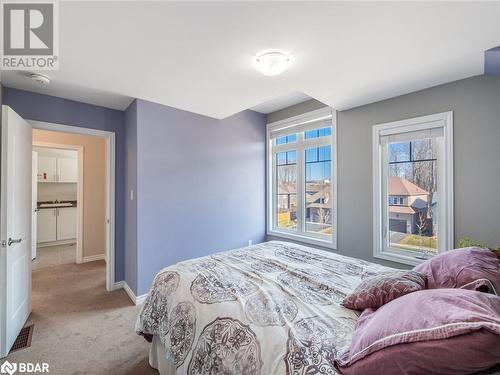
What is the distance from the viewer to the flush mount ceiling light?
75.5 inches

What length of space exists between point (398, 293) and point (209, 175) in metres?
2.80

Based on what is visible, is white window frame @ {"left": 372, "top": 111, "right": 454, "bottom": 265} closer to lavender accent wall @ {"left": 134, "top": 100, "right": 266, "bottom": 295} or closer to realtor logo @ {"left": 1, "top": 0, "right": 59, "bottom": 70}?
lavender accent wall @ {"left": 134, "top": 100, "right": 266, "bottom": 295}

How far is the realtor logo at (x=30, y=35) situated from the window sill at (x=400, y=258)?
3.65 m

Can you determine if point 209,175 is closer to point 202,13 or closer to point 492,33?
point 202,13

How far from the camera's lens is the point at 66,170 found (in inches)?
232

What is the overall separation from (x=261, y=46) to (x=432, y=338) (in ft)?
6.44

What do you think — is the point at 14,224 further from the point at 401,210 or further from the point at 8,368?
the point at 401,210

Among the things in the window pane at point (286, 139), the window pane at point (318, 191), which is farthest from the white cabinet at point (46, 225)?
the window pane at point (318, 191)

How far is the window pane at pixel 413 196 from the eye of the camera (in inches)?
103

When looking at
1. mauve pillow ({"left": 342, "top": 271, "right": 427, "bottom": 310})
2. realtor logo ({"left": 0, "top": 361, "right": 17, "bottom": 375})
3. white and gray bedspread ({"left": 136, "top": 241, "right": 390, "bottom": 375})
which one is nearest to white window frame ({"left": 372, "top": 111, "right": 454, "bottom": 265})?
white and gray bedspread ({"left": 136, "top": 241, "right": 390, "bottom": 375})

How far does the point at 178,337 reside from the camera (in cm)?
138

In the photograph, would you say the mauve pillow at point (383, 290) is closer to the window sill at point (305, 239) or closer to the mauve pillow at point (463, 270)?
the mauve pillow at point (463, 270)

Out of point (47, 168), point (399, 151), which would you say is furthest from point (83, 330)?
point (47, 168)

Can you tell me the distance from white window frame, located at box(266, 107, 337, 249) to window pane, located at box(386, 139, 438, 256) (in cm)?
71
